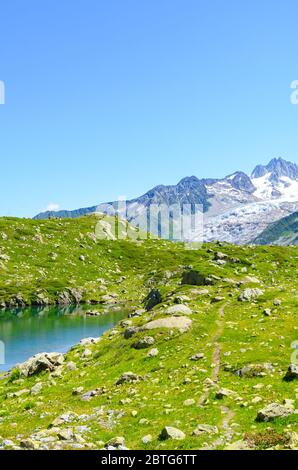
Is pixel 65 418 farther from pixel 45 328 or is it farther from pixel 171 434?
pixel 45 328

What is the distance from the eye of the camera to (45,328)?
339 ft

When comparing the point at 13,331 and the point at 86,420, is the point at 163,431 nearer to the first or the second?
the point at 86,420

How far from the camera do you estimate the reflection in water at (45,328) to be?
80.6 m

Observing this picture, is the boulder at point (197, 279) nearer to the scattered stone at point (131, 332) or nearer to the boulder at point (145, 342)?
the scattered stone at point (131, 332)

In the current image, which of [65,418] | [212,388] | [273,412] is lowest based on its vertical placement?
[65,418]

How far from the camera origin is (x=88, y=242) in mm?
198750

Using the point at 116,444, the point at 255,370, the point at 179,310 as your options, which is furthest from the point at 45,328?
the point at 116,444

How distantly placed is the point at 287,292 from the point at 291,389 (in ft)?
115

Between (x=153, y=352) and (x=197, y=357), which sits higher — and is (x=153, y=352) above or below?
below

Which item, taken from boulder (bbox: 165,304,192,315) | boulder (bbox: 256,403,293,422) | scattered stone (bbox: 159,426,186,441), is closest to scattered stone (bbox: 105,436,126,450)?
scattered stone (bbox: 159,426,186,441)

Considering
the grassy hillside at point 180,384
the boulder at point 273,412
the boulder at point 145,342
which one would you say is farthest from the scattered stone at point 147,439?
the boulder at point 145,342

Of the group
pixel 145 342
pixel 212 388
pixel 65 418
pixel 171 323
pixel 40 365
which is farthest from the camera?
pixel 40 365

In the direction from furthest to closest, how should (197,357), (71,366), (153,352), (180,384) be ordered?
(71,366)
(153,352)
(197,357)
(180,384)

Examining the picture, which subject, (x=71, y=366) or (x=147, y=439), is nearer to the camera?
(x=147, y=439)
